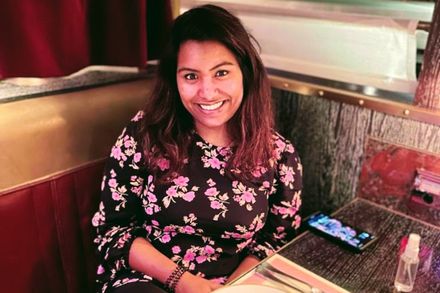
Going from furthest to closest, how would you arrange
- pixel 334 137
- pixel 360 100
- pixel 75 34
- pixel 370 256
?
1. pixel 334 137
2. pixel 360 100
3. pixel 75 34
4. pixel 370 256

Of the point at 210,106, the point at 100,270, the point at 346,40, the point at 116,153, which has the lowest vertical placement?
the point at 100,270

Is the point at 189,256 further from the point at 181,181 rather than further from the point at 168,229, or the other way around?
the point at 181,181

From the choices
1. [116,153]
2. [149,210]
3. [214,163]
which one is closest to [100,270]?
[149,210]

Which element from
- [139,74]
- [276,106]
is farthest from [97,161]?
[276,106]

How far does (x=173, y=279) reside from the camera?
1.07m

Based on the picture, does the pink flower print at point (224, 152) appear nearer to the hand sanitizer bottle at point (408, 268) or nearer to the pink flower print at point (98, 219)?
the pink flower print at point (98, 219)

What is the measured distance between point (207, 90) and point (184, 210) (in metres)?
0.31

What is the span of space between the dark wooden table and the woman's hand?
20cm

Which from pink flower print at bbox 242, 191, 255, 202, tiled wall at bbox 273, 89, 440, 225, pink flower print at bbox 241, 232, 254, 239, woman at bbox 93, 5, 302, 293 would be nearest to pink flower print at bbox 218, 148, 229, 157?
woman at bbox 93, 5, 302, 293

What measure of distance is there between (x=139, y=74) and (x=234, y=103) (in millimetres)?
450

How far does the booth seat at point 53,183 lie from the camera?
1037 mm

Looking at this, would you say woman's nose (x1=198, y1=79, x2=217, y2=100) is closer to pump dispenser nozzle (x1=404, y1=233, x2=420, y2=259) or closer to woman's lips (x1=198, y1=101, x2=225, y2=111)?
woman's lips (x1=198, y1=101, x2=225, y2=111)

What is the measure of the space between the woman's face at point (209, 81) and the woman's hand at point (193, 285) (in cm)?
39

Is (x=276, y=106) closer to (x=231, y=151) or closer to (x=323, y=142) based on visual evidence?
(x=323, y=142)
